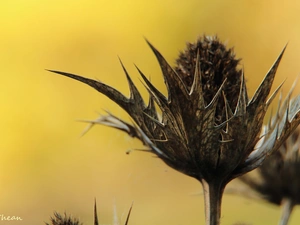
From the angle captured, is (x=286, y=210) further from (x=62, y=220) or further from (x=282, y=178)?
(x=62, y=220)

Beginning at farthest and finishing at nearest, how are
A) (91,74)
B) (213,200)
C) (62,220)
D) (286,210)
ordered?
(91,74), (286,210), (213,200), (62,220)

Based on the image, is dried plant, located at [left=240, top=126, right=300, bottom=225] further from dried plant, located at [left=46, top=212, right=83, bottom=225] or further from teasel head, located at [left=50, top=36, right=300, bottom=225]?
dried plant, located at [left=46, top=212, right=83, bottom=225]

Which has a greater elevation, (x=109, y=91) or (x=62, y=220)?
(x=109, y=91)

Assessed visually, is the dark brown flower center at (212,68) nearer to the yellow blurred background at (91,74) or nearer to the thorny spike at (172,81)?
the thorny spike at (172,81)

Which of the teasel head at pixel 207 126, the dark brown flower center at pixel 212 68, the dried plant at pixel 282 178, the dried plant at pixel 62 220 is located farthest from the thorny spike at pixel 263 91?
the dried plant at pixel 282 178

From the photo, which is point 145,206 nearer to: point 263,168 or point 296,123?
point 263,168

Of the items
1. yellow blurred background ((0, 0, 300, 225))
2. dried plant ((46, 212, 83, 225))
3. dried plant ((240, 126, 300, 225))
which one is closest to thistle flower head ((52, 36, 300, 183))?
dried plant ((46, 212, 83, 225))

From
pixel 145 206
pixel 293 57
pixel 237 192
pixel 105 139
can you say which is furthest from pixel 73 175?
pixel 237 192

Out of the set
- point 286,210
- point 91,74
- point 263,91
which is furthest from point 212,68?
Answer: point 91,74
